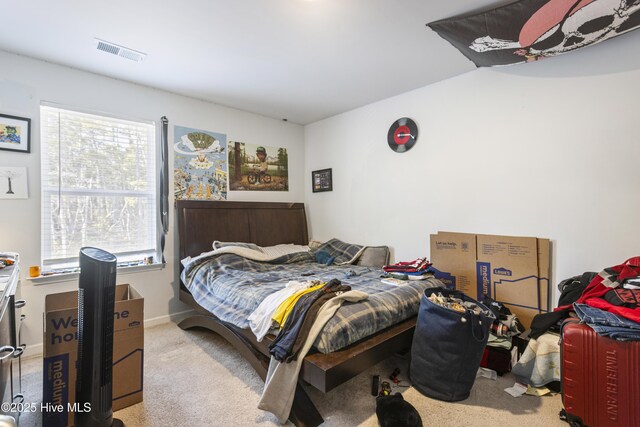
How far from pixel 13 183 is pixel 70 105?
2.67 ft

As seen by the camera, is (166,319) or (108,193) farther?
(166,319)

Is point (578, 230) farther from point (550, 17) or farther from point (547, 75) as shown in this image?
point (550, 17)

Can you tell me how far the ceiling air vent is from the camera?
2.26 meters

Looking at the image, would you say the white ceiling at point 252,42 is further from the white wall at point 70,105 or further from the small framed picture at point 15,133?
the small framed picture at point 15,133

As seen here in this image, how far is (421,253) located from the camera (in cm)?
309

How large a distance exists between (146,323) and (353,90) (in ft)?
10.8

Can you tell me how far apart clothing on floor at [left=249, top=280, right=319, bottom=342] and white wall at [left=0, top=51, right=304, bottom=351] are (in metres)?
1.74

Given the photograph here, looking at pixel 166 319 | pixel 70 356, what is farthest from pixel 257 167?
pixel 70 356

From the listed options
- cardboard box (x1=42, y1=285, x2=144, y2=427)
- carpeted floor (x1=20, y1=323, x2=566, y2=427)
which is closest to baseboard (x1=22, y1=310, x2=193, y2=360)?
carpeted floor (x1=20, y1=323, x2=566, y2=427)

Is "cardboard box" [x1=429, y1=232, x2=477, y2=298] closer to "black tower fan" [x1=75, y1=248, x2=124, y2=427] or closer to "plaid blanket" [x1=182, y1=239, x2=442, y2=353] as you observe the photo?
"plaid blanket" [x1=182, y1=239, x2=442, y2=353]

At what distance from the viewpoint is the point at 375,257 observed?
10.9 feet

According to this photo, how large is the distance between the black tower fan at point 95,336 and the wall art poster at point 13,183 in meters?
1.61

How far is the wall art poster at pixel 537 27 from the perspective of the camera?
5.40 feet

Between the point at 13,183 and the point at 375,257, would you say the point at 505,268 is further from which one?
the point at 13,183
